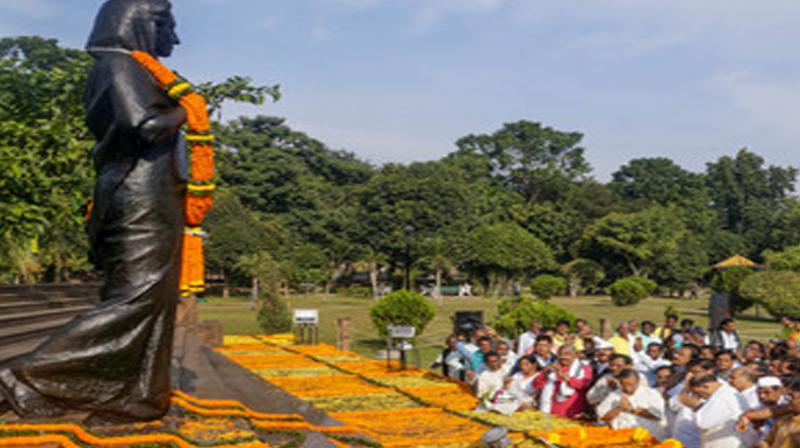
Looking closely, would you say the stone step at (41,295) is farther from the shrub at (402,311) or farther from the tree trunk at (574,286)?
the tree trunk at (574,286)

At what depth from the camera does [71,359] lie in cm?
416

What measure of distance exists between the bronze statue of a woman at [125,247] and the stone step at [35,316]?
9.98 ft

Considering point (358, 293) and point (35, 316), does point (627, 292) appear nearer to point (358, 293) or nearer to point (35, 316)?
point (358, 293)

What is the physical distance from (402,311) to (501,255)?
28000mm

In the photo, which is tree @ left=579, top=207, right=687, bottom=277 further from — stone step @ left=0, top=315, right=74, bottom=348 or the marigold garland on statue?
the marigold garland on statue

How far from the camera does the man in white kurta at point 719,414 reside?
6652 millimetres

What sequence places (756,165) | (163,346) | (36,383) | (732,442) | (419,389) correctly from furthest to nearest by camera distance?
(756,165) → (419,389) → (732,442) → (163,346) → (36,383)

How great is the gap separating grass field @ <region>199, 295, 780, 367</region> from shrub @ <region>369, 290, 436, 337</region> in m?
0.78

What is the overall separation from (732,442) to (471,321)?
8.60m

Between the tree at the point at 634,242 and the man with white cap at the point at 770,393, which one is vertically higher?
the tree at the point at 634,242

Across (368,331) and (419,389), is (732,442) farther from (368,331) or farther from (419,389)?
(368,331)

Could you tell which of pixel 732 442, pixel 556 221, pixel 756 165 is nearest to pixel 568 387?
pixel 732 442

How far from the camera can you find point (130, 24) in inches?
189

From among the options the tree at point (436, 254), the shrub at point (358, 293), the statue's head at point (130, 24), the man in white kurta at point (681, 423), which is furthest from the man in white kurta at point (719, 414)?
the tree at point (436, 254)
